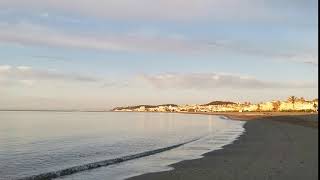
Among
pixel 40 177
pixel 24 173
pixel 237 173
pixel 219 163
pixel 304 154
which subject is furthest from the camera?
pixel 304 154

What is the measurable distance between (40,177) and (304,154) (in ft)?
46.9

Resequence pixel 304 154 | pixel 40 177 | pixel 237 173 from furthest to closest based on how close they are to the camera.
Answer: pixel 304 154 → pixel 40 177 → pixel 237 173

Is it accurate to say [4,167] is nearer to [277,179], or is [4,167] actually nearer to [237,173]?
[237,173]

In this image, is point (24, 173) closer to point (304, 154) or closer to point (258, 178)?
point (258, 178)

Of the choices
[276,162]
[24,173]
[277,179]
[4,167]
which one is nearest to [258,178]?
[277,179]

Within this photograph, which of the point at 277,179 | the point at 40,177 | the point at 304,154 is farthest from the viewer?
the point at 304,154

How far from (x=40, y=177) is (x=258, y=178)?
9313mm

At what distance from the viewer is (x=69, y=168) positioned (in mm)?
22500

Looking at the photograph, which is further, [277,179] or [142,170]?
[142,170]

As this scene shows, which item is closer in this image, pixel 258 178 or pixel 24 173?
pixel 258 178

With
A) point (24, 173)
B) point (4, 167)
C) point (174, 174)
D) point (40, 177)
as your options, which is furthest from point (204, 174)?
point (4, 167)

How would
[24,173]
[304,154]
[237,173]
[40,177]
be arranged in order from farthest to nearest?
[304,154] → [24,173] → [40,177] → [237,173]

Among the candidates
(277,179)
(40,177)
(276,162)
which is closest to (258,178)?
(277,179)

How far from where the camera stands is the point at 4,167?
23.7 meters
